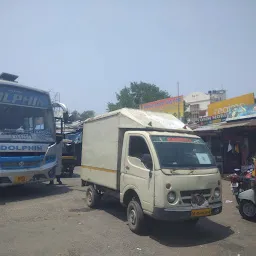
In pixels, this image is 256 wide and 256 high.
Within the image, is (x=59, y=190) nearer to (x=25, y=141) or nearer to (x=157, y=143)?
(x=25, y=141)

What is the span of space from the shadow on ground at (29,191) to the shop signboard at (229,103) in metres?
11.5

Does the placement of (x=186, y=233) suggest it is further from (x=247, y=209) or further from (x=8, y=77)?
(x=8, y=77)

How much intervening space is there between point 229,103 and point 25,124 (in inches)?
541

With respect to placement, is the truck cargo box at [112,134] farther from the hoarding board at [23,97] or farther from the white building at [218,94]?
the white building at [218,94]

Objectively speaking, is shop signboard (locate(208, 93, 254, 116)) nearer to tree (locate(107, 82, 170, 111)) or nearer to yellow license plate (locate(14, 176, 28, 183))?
yellow license plate (locate(14, 176, 28, 183))

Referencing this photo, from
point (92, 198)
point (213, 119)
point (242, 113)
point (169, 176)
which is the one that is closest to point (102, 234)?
point (169, 176)

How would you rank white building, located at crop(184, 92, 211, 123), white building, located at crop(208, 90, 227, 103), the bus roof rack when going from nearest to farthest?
the bus roof rack < white building, located at crop(208, 90, 227, 103) < white building, located at crop(184, 92, 211, 123)

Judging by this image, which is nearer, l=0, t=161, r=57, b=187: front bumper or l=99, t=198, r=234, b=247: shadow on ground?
l=99, t=198, r=234, b=247: shadow on ground

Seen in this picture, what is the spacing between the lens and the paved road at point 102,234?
16.4 feet

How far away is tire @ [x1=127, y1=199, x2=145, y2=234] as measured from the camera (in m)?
5.66

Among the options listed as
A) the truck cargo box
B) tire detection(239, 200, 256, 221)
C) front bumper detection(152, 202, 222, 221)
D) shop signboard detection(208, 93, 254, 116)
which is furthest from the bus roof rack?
shop signboard detection(208, 93, 254, 116)

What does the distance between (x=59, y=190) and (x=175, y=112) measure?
1668 cm

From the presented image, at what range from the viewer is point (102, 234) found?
5836mm

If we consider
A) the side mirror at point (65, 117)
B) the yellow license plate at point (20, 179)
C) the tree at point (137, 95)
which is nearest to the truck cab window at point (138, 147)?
the yellow license plate at point (20, 179)
